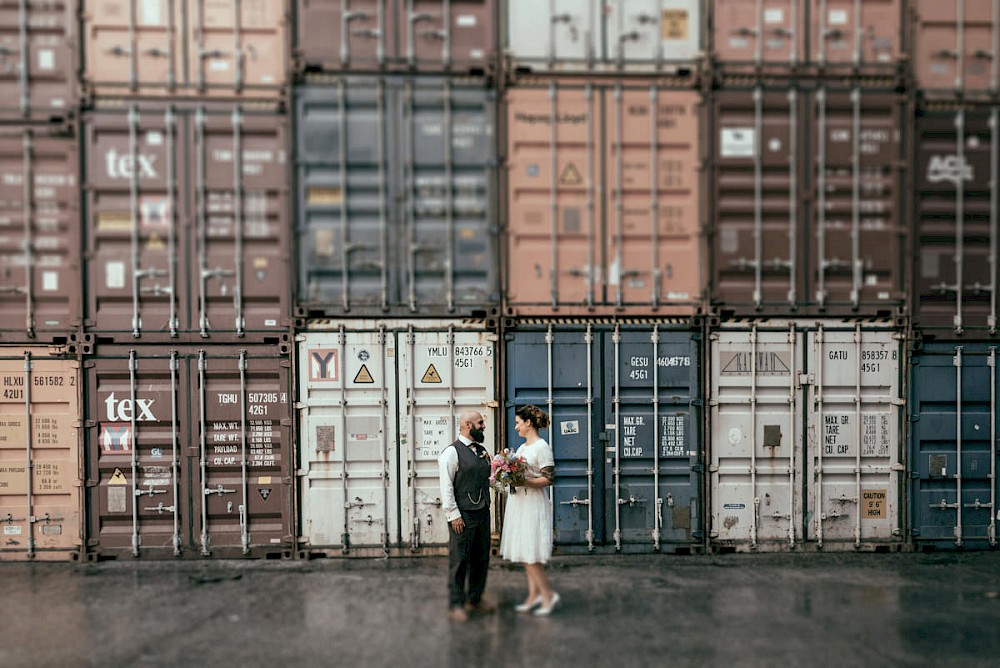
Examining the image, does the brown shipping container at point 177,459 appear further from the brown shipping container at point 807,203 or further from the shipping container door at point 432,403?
the brown shipping container at point 807,203

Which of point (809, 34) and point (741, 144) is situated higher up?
point (809, 34)

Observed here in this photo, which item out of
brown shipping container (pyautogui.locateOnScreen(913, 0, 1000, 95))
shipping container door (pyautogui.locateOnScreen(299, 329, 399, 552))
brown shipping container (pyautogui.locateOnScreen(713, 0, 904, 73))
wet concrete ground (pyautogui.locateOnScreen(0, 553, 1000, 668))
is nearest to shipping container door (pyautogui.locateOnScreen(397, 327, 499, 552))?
shipping container door (pyautogui.locateOnScreen(299, 329, 399, 552))

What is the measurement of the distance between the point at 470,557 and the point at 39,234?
617 cm

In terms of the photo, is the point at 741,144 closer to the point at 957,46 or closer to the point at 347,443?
the point at 957,46

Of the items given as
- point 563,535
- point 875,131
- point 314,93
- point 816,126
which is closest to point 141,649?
point 563,535

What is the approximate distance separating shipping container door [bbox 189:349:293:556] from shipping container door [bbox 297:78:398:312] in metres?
1.14

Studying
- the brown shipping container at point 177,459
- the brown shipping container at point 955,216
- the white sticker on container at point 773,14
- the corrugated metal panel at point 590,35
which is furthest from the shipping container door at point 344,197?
the brown shipping container at point 955,216

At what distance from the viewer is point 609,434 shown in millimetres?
8531

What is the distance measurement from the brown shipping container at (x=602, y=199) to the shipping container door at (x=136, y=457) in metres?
4.04

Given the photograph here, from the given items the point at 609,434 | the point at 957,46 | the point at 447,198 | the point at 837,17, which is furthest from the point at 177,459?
the point at 957,46

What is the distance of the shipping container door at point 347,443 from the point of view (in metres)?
8.45

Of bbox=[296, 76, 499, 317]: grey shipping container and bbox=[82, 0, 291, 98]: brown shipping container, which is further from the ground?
bbox=[82, 0, 291, 98]: brown shipping container

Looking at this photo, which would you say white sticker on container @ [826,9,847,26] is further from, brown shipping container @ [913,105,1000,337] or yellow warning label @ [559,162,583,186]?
yellow warning label @ [559,162,583,186]

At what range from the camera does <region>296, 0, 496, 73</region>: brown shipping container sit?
8.46 metres
